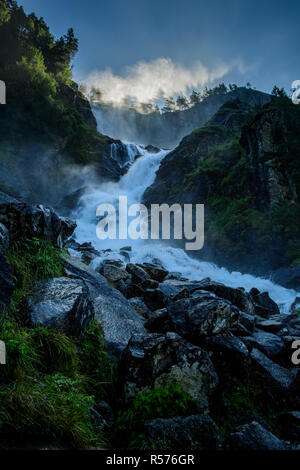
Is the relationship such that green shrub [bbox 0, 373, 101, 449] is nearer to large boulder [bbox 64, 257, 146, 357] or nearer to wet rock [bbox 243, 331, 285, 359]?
large boulder [bbox 64, 257, 146, 357]

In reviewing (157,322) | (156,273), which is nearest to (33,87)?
(156,273)

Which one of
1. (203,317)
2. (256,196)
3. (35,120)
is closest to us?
(203,317)

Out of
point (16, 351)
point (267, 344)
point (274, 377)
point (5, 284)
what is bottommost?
point (274, 377)

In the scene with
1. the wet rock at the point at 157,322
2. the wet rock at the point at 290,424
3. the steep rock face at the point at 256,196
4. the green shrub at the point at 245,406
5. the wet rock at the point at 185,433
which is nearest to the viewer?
the wet rock at the point at 185,433

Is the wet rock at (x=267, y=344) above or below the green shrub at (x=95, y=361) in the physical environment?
Answer: below

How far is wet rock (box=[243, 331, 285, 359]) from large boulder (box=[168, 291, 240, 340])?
1.71ft

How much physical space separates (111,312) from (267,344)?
3.10 meters

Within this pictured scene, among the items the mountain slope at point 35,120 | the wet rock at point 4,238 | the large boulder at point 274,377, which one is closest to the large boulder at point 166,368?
the large boulder at point 274,377

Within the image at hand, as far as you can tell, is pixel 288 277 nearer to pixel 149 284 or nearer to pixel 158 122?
pixel 149 284

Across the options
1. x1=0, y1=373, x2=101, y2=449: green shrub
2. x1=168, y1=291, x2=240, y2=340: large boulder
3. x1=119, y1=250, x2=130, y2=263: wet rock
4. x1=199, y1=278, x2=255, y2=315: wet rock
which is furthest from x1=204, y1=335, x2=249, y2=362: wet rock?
x1=119, y1=250, x2=130, y2=263: wet rock

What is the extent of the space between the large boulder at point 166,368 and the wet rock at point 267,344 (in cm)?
160

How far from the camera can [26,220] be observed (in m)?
4.58

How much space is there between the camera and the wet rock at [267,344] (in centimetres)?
482

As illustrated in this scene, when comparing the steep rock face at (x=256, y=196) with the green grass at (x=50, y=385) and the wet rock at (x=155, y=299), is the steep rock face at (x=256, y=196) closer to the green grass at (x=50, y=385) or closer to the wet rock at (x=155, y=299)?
the wet rock at (x=155, y=299)
